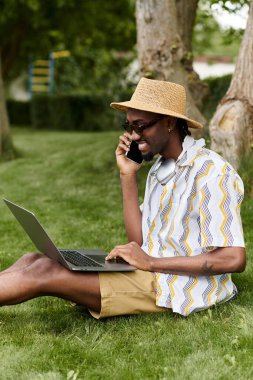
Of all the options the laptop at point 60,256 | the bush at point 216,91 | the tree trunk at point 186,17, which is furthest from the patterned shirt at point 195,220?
the bush at point 216,91

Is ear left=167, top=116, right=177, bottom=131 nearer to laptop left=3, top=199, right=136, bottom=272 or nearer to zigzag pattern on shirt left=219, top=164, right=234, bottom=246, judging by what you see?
zigzag pattern on shirt left=219, top=164, right=234, bottom=246

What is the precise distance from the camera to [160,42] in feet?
34.3

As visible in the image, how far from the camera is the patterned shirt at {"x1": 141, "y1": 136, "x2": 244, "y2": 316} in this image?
14.3 ft

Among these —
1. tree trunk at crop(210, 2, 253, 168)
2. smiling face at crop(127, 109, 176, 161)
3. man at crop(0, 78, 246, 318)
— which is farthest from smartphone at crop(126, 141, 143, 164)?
tree trunk at crop(210, 2, 253, 168)

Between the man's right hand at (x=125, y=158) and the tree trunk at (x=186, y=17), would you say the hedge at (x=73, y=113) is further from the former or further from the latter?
the man's right hand at (x=125, y=158)

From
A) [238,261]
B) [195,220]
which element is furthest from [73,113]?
[238,261]

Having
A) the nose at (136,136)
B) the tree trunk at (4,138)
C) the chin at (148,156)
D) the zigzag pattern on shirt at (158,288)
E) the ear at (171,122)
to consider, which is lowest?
the tree trunk at (4,138)

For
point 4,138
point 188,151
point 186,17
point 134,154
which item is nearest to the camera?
point 188,151

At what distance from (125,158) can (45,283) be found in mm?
1070

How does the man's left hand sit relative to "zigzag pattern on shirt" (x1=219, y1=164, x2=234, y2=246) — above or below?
below

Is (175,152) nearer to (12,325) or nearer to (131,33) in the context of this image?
(12,325)

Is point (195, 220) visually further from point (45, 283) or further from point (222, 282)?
point (45, 283)

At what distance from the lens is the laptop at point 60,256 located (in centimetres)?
434

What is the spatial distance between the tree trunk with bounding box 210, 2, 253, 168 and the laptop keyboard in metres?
3.78
